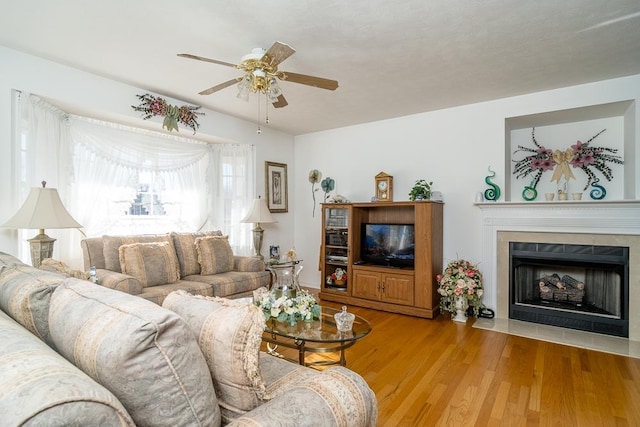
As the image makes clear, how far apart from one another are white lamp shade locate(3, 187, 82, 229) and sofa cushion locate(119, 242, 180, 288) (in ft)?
2.09

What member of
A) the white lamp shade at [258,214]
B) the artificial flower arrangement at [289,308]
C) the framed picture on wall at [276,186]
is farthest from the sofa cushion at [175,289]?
the framed picture on wall at [276,186]

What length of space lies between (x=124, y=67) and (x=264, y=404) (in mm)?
3210

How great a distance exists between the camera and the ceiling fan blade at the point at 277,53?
2010 millimetres

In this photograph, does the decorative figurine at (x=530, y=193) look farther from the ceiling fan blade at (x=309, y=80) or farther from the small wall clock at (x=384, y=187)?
the ceiling fan blade at (x=309, y=80)

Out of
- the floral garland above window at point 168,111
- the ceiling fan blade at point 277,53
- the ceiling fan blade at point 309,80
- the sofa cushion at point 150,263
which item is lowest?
the sofa cushion at point 150,263

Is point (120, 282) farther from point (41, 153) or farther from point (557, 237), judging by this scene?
point (557, 237)

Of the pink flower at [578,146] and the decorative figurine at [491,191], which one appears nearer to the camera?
the pink flower at [578,146]

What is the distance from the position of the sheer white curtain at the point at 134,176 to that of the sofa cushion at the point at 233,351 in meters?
2.95

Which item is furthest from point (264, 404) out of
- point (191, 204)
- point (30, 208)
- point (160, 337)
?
point (191, 204)

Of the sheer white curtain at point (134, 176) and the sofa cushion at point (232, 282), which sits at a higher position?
the sheer white curtain at point (134, 176)

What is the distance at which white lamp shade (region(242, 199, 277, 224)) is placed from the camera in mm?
4402

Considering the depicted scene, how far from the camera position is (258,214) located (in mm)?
4430

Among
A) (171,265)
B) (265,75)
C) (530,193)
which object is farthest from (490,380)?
(171,265)

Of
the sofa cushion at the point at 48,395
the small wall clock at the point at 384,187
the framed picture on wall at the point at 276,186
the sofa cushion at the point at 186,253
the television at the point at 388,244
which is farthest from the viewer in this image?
the framed picture on wall at the point at 276,186
